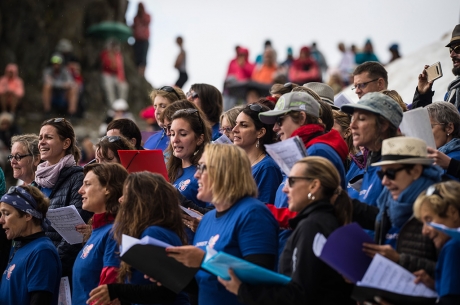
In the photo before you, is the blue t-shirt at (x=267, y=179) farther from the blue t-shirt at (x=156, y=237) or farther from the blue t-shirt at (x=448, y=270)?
the blue t-shirt at (x=448, y=270)

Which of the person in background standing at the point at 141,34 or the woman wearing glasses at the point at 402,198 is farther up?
the person in background standing at the point at 141,34

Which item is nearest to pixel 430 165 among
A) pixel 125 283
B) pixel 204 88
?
pixel 125 283

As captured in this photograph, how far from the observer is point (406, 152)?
4430mm

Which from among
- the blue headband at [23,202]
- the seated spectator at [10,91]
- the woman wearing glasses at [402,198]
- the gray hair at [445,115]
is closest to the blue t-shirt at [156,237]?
the woman wearing glasses at [402,198]

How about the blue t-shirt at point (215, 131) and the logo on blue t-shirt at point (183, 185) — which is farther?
the blue t-shirt at point (215, 131)

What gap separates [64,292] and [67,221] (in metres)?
0.57

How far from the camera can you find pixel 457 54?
6883 mm

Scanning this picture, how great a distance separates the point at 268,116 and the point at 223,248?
1.63 metres

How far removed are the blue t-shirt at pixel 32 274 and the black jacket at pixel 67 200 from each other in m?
0.31

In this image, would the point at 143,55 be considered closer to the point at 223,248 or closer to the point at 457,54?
the point at 457,54

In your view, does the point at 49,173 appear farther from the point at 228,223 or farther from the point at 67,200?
the point at 228,223

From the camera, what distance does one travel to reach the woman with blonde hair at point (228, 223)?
4609 millimetres

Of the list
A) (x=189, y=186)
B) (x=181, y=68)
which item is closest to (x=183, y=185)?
(x=189, y=186)

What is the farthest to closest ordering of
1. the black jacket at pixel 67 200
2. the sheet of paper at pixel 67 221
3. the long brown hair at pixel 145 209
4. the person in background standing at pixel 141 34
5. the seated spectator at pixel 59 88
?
the person in background standing at pixel 141 34 → the seated spectator at pixel 59 88 → the black jacket at pixel 67 200 → the sheet of paper at pixel 67 221 → the long brown hair at pixel 145 209
